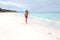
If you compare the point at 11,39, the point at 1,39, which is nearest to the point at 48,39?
the point at 11,39

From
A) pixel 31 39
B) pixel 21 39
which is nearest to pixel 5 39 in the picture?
pixel 21 39

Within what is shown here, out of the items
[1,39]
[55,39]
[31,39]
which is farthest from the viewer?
[55,39]

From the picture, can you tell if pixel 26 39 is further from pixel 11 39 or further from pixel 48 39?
pixel 48 39

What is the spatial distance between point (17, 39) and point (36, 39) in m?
0.98

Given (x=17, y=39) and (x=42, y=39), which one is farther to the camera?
(x=42, y=39)

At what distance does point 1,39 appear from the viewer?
22.7ft

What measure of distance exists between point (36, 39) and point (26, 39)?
0.53 metres

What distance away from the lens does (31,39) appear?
7.37m

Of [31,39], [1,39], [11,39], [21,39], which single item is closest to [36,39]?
[31,39]

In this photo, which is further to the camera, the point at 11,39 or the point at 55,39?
the point at 55,39

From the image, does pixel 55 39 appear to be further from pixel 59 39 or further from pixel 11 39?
pixel 11 39

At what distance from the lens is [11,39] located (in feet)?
23.1

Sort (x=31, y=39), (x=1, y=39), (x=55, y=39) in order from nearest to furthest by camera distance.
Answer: (x=1, y=39), (x=31, y=39), (x=55, y=39)

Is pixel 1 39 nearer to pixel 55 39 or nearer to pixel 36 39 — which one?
pixel 36 39
